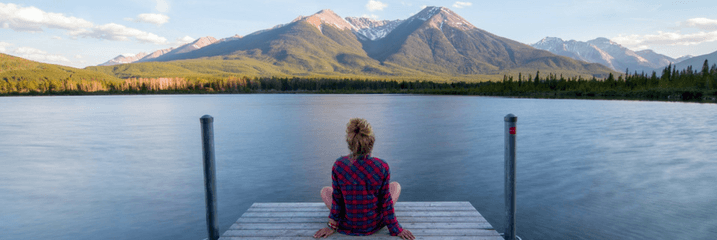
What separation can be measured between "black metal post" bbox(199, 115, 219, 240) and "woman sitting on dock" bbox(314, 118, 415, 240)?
2.17 meters

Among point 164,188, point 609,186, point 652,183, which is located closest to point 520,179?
point 609,186

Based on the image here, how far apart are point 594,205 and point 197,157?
17789 mm

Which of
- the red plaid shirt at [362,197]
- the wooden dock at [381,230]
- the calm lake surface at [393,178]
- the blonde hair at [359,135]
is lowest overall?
the calm lake surface at [393,178]

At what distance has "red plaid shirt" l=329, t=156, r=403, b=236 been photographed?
5703 millimetres

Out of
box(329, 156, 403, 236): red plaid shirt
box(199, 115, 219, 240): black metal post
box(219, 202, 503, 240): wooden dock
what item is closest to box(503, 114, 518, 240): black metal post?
box(219, 202, 503, 240): wooden dock

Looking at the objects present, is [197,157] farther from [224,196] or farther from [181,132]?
[181,132]

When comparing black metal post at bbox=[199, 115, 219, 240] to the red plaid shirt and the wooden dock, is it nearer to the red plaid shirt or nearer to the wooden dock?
the wooden dock

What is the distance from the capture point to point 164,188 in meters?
14.6

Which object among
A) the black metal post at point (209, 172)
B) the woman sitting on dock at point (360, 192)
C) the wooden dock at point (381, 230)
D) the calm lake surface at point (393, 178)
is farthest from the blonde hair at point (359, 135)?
the calm lake surface at point (393, 178)

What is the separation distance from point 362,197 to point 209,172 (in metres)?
2.91

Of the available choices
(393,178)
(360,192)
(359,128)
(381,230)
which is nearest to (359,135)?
(359,128)

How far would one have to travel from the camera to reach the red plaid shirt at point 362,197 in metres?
5.70

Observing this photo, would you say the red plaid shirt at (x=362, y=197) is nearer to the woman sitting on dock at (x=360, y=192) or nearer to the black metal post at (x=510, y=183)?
the woman sitting on dock at (x=360, y=192)

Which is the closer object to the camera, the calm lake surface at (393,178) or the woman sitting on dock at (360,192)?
the woman sitting on dock at (360,192)
